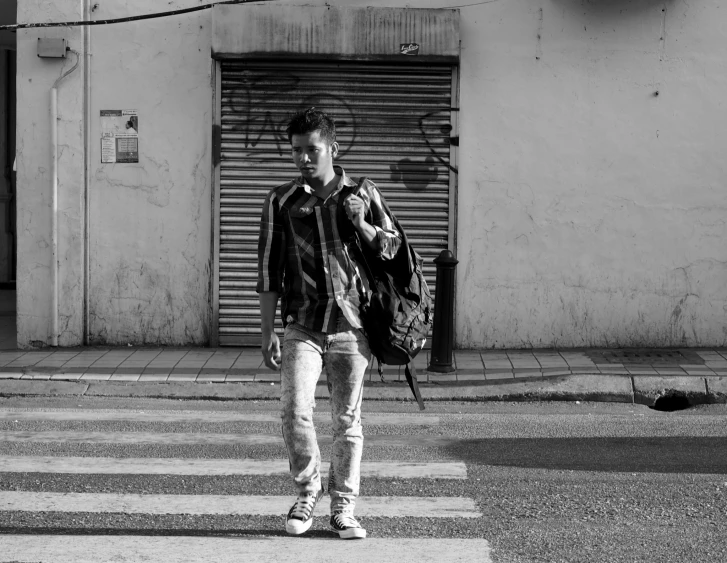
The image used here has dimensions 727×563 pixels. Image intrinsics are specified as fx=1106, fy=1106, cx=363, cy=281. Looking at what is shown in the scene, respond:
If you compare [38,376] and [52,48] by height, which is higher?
[52,48]

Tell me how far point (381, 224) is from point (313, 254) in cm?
33

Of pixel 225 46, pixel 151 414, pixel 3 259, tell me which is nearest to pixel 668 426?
pixel 151 414

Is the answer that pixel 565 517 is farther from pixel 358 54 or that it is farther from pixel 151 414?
pixel 358 54

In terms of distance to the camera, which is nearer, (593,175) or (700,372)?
(700,372)

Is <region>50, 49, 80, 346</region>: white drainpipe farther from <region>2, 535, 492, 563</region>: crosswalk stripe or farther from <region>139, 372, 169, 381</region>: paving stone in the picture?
<region>2, 535, 492, 563</region>: crosswalk stripe

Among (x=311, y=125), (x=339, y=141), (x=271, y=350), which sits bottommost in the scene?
Answer: (x=271, y=350)

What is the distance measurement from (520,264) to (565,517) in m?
5.94

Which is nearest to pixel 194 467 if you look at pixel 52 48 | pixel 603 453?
pixel 603 453

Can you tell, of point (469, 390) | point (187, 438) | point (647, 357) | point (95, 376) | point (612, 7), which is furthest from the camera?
point (612, 7)

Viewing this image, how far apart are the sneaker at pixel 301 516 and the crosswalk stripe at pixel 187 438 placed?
2.07 meters

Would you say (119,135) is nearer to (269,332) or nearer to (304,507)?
(269,332)

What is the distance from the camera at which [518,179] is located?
10875 millimetres

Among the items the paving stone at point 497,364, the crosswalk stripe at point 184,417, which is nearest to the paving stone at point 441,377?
the paving stone at point 497,364

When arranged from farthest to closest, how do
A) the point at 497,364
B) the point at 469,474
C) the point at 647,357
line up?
the point at 647,357 < the point at 497,364 < the point at 469,474
